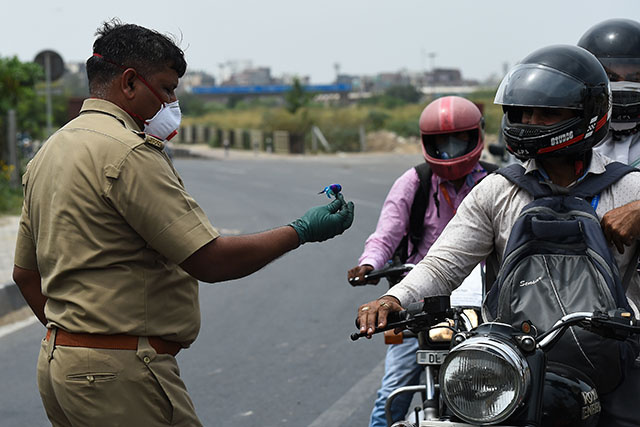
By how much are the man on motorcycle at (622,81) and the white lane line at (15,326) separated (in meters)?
5.48

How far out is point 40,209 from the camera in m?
2.98

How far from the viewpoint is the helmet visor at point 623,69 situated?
462 cm

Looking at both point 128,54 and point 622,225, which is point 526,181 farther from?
point 128,54

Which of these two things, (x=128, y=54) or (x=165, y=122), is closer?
(x=128, y=54)

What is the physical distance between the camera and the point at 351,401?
6.05 m

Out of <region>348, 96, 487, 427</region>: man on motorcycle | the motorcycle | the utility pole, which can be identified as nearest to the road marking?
<region>348, 96, 487, 427</region>: man on motorcycle

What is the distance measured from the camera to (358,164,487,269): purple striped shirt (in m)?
4.54

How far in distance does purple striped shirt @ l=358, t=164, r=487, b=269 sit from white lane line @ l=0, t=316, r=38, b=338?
4634mm

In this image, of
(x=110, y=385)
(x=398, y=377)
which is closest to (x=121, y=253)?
(x=110, y=385)

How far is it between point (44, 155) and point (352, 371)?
13.5ft

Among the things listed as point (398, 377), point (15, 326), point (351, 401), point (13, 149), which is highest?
point (398, 377)

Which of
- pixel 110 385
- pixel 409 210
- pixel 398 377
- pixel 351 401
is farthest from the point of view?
pixel 351 401

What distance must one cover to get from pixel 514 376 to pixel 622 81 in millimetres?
2747

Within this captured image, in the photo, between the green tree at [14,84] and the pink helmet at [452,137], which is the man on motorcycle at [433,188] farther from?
the green tree at [14,84]
